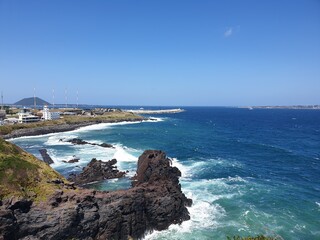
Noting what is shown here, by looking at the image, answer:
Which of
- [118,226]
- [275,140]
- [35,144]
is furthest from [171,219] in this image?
[275,140]

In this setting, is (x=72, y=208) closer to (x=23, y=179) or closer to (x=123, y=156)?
(x=23, y=179)

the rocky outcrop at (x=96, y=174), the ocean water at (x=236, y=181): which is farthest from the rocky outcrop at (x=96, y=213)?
the rocky outcrop at (x=96, y=174)

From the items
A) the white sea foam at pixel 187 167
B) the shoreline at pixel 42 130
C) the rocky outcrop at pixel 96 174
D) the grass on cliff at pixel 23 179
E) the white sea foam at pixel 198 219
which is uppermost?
the grass on cliff at pixel 23 179

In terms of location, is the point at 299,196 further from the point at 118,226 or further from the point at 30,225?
the point at 30,225

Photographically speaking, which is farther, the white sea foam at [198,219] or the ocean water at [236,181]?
the ocean water at [236,181]

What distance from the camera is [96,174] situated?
5794cm

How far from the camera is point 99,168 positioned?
2333 inches

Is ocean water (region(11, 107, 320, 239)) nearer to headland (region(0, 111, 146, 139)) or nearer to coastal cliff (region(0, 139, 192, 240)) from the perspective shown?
coastal cliff (region(0, 139, 192, 240))

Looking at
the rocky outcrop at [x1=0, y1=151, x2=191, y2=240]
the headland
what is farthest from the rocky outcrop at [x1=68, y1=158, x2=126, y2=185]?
the headland

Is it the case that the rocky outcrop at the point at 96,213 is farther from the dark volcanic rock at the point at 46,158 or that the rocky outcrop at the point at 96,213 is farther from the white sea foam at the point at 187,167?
the dark volcanic rock at the point at 46,158

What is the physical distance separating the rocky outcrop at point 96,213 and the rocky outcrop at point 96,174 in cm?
1674

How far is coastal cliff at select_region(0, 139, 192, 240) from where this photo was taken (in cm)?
2920

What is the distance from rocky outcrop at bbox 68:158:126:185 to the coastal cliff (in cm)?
1700

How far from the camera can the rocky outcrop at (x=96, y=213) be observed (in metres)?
29.0
